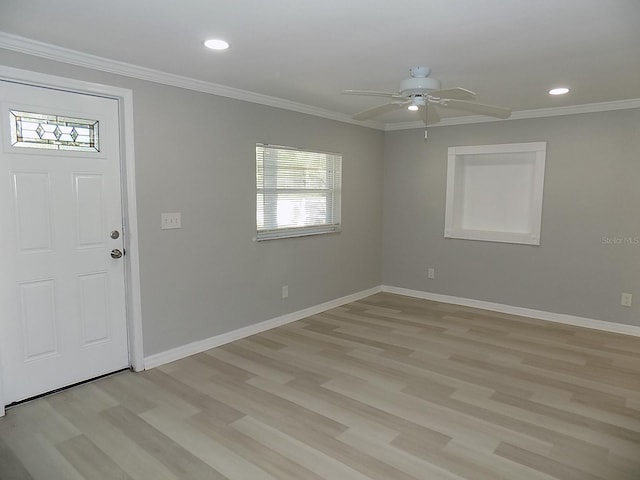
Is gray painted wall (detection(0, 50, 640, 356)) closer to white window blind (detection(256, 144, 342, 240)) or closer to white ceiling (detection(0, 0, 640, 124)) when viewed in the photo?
white window blind (detection(256, 144, 342, 240))

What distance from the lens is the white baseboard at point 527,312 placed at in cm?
441

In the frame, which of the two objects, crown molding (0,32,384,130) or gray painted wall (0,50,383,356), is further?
gray painted wall (0,50,383,356)

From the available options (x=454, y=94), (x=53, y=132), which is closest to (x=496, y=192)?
(x=454, y=94)

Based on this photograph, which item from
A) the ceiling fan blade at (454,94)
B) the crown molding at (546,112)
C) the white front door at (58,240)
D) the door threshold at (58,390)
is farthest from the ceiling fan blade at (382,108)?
the door threshold at (58,390)

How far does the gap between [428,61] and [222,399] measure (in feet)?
8.88

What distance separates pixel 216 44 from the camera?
2.62 meters

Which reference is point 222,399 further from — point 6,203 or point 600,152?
point 600,152

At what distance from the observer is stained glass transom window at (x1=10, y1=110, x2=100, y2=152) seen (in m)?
2.74

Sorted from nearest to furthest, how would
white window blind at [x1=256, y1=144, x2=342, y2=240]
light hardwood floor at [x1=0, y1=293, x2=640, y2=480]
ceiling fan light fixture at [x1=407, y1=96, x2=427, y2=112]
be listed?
light hardwood floor at [x1=0, y1=293, x2=640, y2=480]
ceiling fan light fixture at [x1=407, y1=96, x2=427, y2=112]
white window blind at [x1=256, y1=144, x2=342, y2=240]

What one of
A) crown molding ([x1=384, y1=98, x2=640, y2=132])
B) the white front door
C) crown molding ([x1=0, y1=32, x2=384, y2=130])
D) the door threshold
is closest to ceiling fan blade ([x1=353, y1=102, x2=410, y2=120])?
crown molding ([x1=0, y1=32, x2=384, y2=130])

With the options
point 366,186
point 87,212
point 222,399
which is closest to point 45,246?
point 87,212

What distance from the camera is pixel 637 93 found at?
3.86 m

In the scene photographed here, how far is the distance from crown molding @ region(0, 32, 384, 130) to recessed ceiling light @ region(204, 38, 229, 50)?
0.82 meters

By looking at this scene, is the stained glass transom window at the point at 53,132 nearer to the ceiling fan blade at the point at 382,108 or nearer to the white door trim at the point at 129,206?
the white door trim at the point at 129,206
